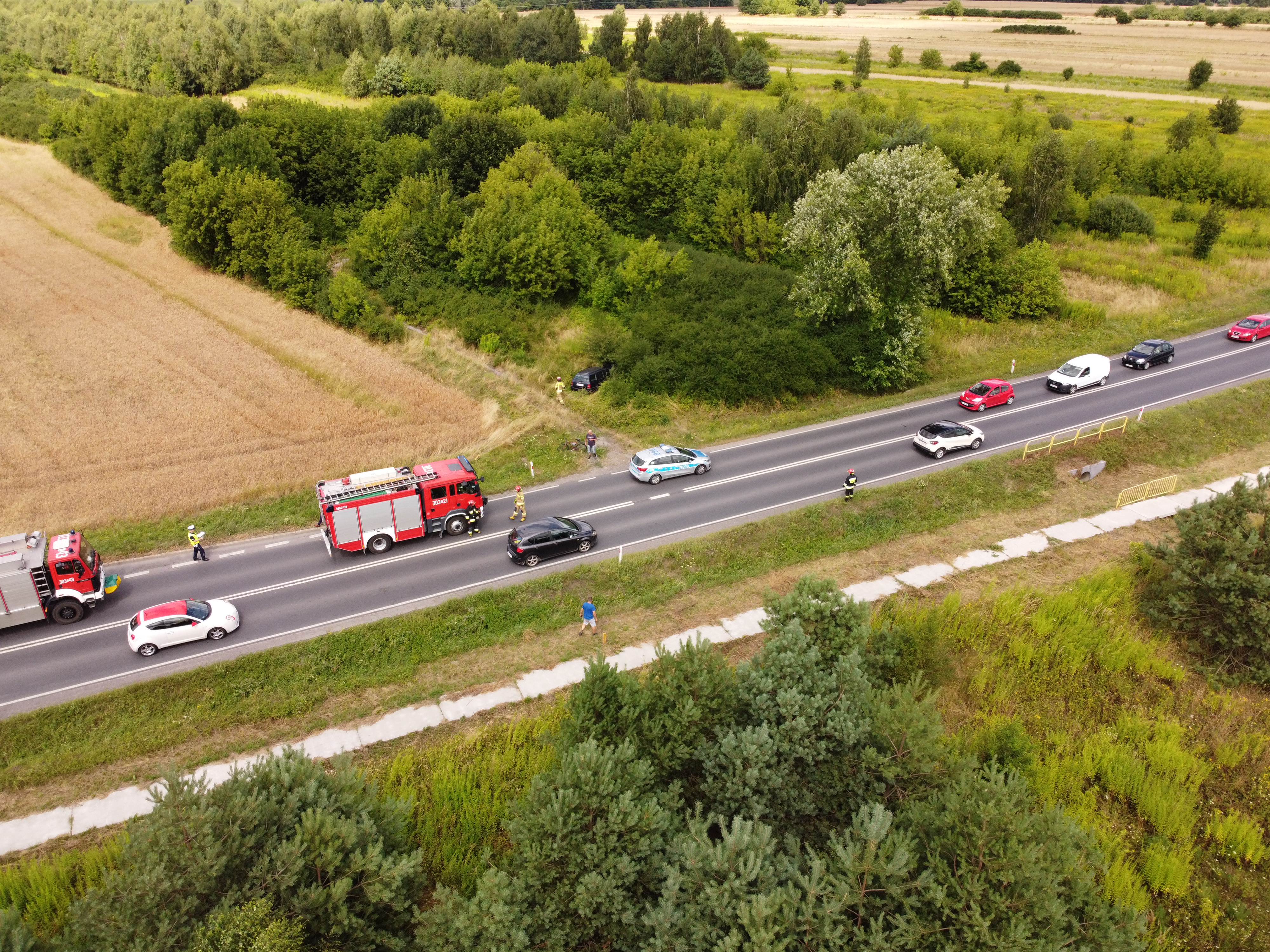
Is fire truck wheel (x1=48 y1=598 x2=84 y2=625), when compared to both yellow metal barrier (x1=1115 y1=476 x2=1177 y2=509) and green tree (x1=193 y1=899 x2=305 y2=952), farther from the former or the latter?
yellow metal barrier (x1=1115 y1=476 x2=1177 y2=509)

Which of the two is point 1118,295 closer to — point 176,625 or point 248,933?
point 176,625

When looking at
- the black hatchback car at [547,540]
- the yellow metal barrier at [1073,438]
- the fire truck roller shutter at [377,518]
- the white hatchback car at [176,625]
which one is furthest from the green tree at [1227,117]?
the white hatchback car at [176,625]

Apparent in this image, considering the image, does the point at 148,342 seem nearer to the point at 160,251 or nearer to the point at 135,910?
the point at 160,251

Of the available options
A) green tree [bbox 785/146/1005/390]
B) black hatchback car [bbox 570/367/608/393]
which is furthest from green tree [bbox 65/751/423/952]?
green tree [bbox 785/146/1005/390]

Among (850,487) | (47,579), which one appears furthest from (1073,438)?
(47,579)

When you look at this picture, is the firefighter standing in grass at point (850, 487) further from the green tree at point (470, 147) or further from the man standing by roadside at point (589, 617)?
the green tree at point (470, 147)
